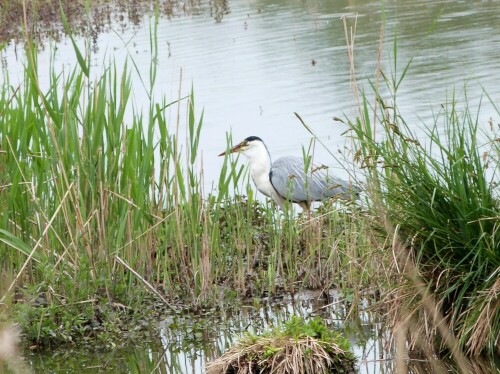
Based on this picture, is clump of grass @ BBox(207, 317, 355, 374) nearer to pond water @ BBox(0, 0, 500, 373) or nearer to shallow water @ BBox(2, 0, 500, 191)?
pond water @ BBox(0, 0, 500, 373)

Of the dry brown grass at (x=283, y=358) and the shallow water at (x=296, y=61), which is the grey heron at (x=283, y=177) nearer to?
the shallow water at (x=296, y=61)

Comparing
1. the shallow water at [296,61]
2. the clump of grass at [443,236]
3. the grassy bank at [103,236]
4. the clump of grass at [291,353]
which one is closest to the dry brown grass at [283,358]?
the clump of grass at [291,353]

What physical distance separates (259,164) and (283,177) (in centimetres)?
63

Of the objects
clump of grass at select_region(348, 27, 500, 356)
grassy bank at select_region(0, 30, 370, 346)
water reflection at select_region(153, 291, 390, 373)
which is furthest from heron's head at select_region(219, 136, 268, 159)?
clump of grass at select_region(348, 27, 500, 356)

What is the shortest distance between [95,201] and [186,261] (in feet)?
2.18

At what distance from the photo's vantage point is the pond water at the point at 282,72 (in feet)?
16.1

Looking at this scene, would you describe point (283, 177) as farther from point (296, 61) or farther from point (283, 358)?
point (296, 61)

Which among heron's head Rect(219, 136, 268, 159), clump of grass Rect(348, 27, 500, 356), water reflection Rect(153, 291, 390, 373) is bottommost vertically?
water reflection Rect(153, 291, 390, 373)

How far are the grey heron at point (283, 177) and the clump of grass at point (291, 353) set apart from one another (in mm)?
2536

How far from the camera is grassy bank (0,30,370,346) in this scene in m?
4.93

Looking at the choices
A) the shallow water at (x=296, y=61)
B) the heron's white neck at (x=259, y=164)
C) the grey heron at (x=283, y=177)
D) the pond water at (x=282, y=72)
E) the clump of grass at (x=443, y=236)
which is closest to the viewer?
the clump of grass at (x=443, y=236)

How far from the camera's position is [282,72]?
43.0 ft

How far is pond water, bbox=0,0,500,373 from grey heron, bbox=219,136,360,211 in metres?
0.37

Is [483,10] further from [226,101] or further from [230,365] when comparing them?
[230,365]
